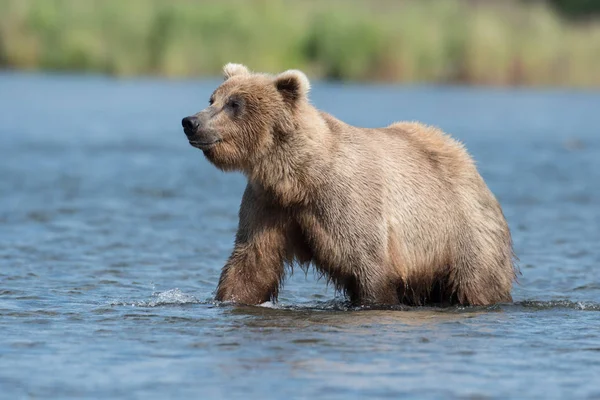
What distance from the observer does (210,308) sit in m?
8.62

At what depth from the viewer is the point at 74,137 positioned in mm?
24250

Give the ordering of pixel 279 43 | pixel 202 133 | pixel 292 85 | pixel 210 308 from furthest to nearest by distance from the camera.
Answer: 1. pixel 279 43
2. pixel 210 308
3. pixel 292 85
4. pixel 202 133

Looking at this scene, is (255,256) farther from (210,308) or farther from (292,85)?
(292,85)

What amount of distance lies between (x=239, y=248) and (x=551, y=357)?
226 cm

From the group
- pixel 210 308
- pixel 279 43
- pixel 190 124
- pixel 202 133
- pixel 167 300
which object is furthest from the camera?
pixel 279 43

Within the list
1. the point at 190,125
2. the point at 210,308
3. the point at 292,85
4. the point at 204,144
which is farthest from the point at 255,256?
the point at 292,85

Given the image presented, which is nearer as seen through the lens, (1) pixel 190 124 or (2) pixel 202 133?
(1) pixel 190 124

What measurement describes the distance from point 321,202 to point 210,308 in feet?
3.74

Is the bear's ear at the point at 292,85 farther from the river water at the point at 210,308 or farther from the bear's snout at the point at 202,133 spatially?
the river water at the point at 210,308

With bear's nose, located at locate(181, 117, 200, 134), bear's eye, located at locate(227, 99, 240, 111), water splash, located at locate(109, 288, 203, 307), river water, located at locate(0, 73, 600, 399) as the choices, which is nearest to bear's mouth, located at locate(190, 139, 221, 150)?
bear's nose, located at locate(181, 117, 200, 134)

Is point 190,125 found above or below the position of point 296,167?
A: above

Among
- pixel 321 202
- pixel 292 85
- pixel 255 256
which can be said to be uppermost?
pixel 292 85

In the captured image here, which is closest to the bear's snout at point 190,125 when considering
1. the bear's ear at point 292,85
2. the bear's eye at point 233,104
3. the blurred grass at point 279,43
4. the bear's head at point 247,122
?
the bear's head at point 247,122

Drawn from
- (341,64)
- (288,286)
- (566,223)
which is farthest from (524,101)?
(288,286)
